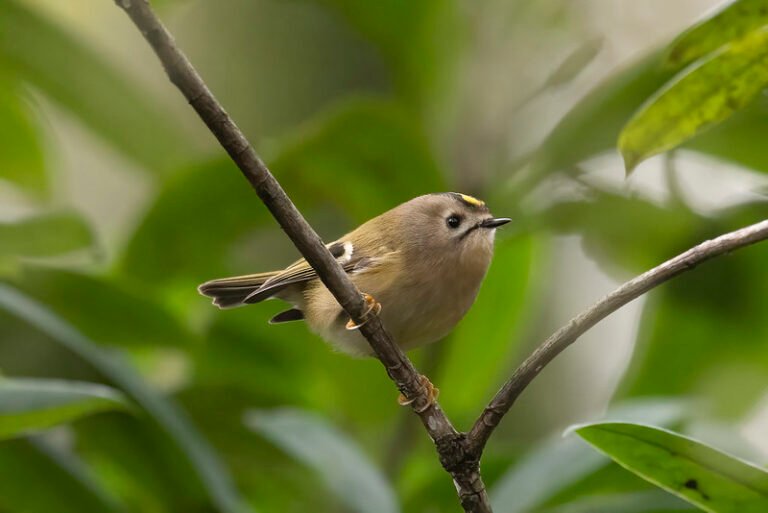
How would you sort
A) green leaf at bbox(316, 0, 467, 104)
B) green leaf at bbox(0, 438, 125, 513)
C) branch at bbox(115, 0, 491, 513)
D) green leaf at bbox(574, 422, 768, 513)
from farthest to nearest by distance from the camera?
green leaf at bbox(316, 0, 467, 104), green leaf at bbox(0, 438, 125, 513), green leaf at bbox(574, 422, 768, 513), branch at bbox(115, 0, 491, 513)

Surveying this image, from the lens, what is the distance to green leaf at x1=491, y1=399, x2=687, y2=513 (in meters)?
1.71

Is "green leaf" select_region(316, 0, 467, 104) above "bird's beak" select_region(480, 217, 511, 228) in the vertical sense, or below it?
above

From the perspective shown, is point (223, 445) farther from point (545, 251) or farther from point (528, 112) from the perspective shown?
point (528, 112)

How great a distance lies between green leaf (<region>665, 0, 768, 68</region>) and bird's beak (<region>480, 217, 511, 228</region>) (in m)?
0.75

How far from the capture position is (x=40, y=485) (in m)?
1.80

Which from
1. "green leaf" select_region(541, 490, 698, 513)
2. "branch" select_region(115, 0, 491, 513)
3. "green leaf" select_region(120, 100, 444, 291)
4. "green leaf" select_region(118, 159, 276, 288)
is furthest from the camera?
"green leaf" select_region(118, 159, 276, 288)

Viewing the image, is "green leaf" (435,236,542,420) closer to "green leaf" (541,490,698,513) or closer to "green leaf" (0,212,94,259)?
"green leaf" (541,490,698,513)

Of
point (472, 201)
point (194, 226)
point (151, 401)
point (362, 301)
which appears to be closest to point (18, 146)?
point (194, 226)

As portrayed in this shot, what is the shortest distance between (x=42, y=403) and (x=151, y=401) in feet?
0.95

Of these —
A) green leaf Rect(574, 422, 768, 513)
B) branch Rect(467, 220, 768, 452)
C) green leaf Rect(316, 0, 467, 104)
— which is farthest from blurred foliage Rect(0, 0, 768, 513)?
branch Rect(467, 220, 768, 452)

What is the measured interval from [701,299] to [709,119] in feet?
2.99

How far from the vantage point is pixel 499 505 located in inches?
68.7

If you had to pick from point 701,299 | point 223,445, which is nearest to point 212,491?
point 223,445

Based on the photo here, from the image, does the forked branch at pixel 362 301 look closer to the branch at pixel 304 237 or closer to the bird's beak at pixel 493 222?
the branch at pixel 304 237
